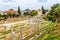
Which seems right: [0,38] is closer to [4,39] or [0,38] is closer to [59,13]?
[4,39]

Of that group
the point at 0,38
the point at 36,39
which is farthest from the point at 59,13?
the point at 0,38

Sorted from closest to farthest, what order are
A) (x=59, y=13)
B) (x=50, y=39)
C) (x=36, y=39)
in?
(x=50, y=39), (x=36, y=39), (x=59, y=13)

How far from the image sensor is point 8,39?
19.7m

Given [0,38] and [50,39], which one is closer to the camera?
[50,39]

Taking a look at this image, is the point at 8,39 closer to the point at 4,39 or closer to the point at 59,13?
the point at 4,39

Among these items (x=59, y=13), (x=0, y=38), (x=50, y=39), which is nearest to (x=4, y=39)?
(x=0, y=38)

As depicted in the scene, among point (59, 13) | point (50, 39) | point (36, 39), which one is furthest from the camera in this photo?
point (59, 13)

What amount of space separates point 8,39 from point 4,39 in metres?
0.51

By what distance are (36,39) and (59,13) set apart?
17.8 m

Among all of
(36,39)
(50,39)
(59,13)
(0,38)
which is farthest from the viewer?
(59,13)

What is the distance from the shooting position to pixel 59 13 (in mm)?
37469

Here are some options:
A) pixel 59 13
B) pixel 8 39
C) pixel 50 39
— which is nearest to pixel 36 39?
pixel 8 39

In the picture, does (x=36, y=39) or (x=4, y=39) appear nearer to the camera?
(x=4, y=39)

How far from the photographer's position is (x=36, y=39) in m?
20.6
